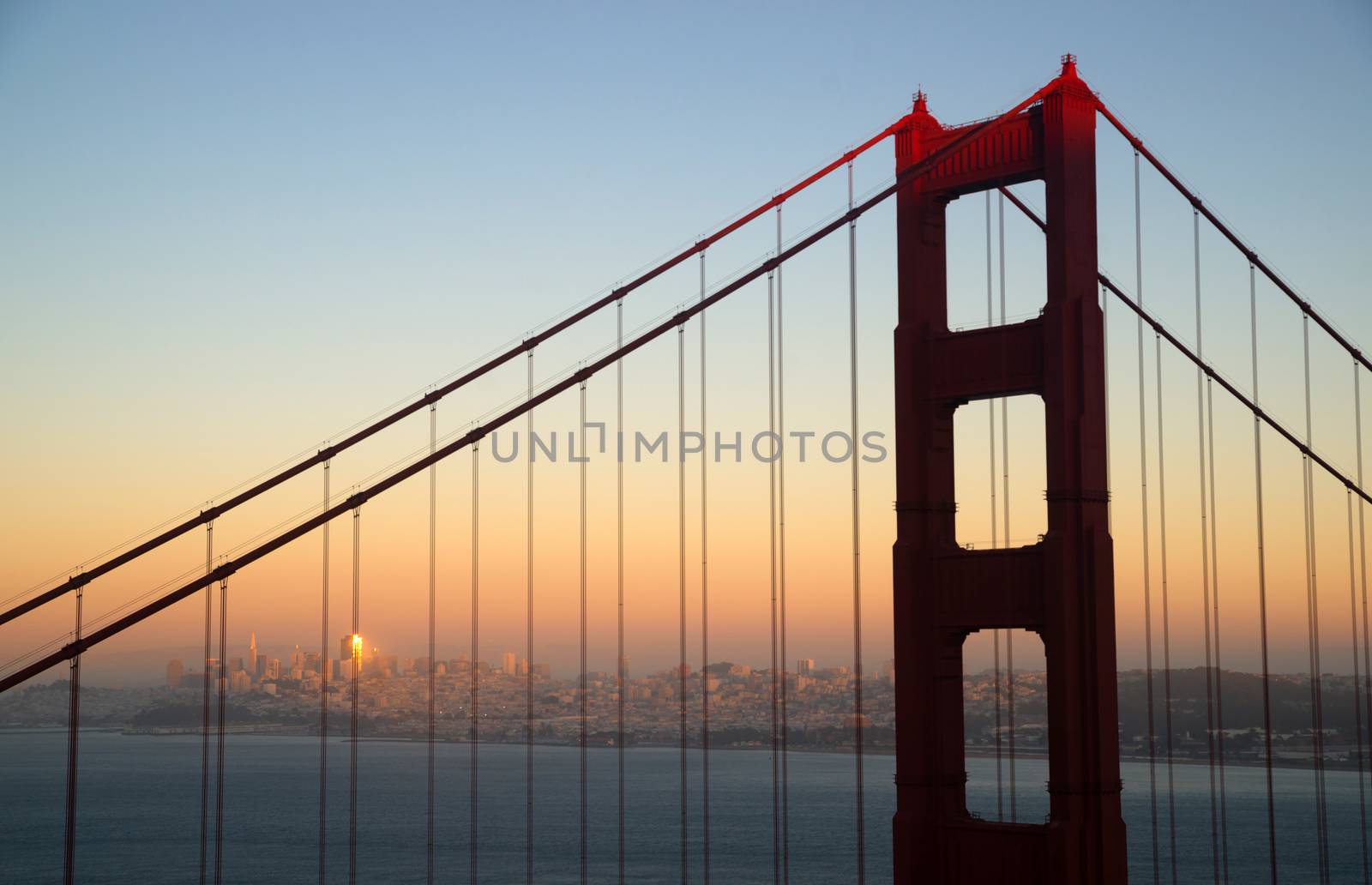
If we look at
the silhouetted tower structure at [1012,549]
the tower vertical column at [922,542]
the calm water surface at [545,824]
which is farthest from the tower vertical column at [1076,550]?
the calm water surface at [545,824]

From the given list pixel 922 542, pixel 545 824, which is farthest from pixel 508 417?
pixel 545 824

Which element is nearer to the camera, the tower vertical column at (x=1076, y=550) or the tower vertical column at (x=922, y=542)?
the tower vertical column at (x=1076, y=550)

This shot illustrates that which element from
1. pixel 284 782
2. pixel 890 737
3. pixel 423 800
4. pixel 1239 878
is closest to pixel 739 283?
pixel 1239 878

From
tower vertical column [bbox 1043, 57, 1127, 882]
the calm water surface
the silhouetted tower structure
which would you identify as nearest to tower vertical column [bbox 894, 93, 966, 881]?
the silhouetted tower structure

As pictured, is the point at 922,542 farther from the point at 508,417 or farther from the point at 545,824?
the point at 545,824

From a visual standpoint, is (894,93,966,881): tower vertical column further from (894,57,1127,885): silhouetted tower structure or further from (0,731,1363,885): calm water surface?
(0,731,1363,885): calm water surface

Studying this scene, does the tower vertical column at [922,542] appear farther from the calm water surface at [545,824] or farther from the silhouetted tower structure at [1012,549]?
the calm water surface at [545,824]
